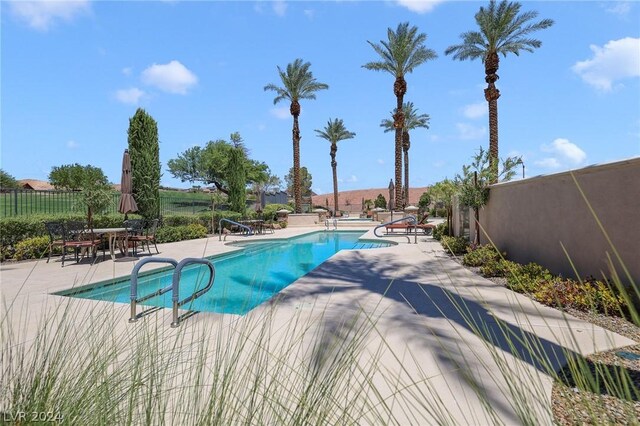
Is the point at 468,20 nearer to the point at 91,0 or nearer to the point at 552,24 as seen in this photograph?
the point at 552,24

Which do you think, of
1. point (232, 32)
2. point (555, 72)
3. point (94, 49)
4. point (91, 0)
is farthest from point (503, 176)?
point (94, 49)

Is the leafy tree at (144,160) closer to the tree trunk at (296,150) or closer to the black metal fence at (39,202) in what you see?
the black metal fence at (39,202)

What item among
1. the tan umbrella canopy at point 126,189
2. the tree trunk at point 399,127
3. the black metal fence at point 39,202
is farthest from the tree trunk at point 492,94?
the black metal fence at point 39,202

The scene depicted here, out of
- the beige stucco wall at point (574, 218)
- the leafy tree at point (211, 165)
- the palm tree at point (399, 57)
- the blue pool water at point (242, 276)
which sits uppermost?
the palm tree at point (399, 57)

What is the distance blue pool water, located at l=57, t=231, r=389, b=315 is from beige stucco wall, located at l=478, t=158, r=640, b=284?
453cm

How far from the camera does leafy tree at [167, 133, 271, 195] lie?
1649 inches

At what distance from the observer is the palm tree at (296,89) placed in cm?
2502

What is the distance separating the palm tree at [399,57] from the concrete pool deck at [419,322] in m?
14.8

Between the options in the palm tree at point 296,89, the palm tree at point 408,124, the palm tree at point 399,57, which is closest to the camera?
the palm tree at point 399,57

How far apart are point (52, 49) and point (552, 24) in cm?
1932

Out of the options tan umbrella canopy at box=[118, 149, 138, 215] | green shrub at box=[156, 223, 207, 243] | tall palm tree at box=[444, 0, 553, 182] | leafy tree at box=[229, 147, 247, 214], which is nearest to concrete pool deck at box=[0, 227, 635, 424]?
tan umbrella canopy at box=[118, 149, 138, 215]

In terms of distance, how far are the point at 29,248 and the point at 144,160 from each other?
5.96 meters

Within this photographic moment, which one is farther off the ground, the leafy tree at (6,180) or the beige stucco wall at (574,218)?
the leafy tree at (6,180)

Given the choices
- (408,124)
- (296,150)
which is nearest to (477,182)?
(296,150)
